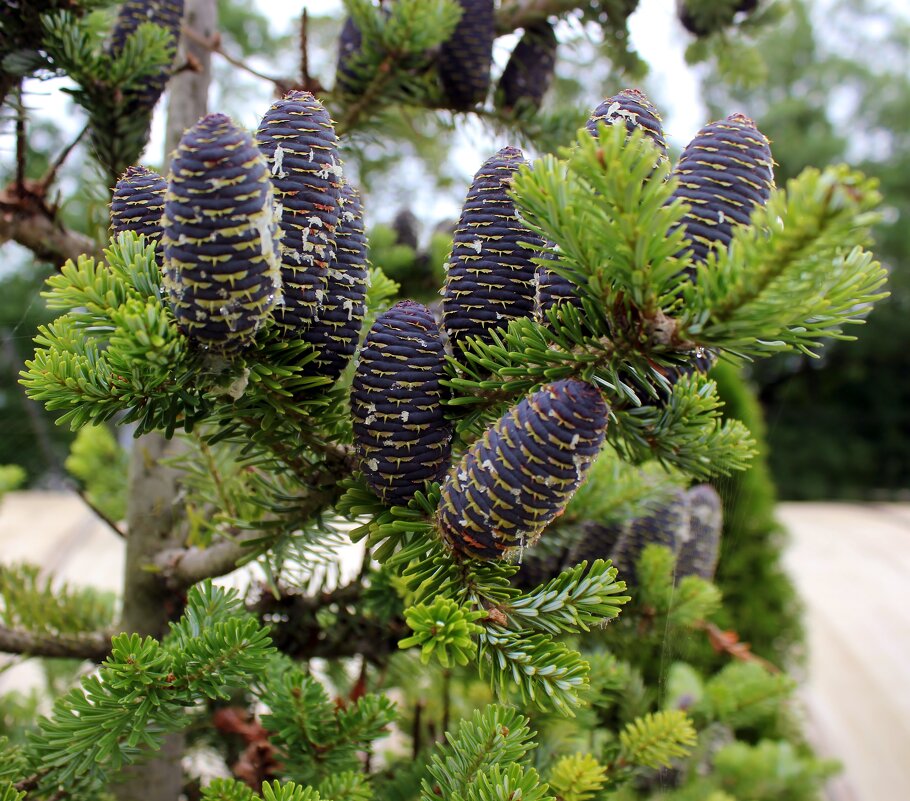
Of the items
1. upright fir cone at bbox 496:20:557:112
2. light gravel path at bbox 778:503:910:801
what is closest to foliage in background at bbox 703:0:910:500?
light gravel path at bbox 778:503:910:801

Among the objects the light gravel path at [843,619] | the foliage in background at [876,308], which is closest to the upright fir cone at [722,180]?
the light gravel path at [843,619]

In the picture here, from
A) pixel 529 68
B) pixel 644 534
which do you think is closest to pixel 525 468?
pixel 644 534

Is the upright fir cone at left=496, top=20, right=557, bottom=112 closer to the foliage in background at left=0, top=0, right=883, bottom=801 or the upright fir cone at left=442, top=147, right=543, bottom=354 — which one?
the foliage in background at left=0, top=0, right=883, bottom=801

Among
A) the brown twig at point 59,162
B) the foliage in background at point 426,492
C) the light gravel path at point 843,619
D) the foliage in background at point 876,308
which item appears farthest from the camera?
Answer: the foliage in background at point 876,308

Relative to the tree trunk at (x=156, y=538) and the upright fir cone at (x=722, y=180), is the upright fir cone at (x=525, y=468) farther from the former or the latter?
the tree trunk at (x=156, y=538)

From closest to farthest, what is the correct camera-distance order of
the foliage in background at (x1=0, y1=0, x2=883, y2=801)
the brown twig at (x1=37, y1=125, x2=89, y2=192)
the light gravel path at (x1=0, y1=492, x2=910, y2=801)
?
1. the foliage in background at (x1=0, y1=0, x2=883, y2=801)
2. the brown twig at (x1=37, y1=125, x2=89, y2=192)
3. the light gravel path at (x1=0, y1=492, x2=910, y2=801)

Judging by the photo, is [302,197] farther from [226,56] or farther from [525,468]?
[226,56]
